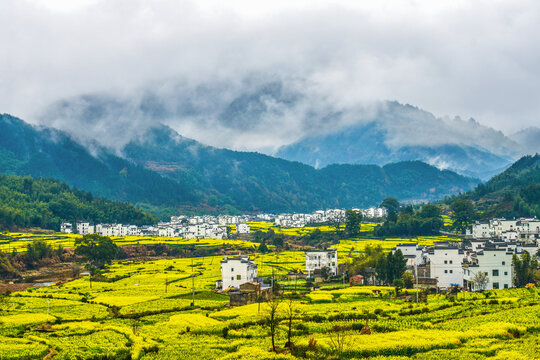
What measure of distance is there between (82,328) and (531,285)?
4331 cm

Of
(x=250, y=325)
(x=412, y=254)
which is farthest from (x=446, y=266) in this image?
(x=250, y=325)

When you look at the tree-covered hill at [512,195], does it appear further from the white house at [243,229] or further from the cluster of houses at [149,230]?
the cluster of houses at [149,230]

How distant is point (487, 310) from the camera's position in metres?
40.9

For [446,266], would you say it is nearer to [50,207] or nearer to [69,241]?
[69,241]

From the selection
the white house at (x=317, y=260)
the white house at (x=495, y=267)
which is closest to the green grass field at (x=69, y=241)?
the white house at (x=317, y=260)

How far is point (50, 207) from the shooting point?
148m

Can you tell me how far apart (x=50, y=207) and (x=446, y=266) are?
387ft

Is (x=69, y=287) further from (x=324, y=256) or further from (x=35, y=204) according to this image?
(x=35, y=204)

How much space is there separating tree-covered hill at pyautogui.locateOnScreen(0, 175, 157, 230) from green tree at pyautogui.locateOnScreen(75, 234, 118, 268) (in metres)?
49.0

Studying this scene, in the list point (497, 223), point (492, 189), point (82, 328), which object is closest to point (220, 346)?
point (82, 328)

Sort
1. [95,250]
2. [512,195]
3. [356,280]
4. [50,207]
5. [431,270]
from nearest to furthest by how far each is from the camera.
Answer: [431,270], [356,280], [95,250], [512,195], [50,207]

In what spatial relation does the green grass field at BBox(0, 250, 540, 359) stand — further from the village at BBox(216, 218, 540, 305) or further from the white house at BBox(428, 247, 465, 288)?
the white house at BBox(428, 247, 465, 288)

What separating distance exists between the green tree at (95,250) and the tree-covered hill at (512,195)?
290ft

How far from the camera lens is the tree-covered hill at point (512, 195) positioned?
122656 mm
